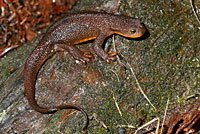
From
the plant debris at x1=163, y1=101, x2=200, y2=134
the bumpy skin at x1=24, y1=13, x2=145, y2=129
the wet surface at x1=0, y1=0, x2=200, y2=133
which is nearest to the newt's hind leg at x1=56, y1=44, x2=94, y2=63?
the bumpy skin at x1=24, y1=13, x2=145, y2=129

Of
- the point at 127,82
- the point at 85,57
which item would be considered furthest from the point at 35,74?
the point at 127,82

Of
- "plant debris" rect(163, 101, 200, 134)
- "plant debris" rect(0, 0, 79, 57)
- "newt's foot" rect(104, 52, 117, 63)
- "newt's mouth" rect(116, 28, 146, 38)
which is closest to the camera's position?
"plant debris" rect(163, 101, 200, 134)

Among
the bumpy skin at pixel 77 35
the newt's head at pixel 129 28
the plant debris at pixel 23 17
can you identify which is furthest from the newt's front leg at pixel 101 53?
the plant debris at pixel 23 17

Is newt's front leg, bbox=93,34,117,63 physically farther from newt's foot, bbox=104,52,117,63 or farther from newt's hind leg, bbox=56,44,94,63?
newt's hind leg, bbox=56,44,94,63

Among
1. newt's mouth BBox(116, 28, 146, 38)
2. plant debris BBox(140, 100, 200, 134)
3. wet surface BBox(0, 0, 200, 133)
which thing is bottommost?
plant debris BBox(140, 100, 200, 134)

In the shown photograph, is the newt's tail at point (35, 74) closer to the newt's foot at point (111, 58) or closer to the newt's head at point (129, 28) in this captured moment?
the newt's foot at point (111, 58)

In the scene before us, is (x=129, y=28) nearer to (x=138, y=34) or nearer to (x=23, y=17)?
(x=138, y=34)

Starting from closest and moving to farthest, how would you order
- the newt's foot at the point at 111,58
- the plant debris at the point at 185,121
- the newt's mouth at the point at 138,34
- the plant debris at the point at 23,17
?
the plant debris at the point at 185,121, the newt's foot at the point at 111,58, the newt's mouth at the point at 138,34, the plant debris at the point at 23,17
